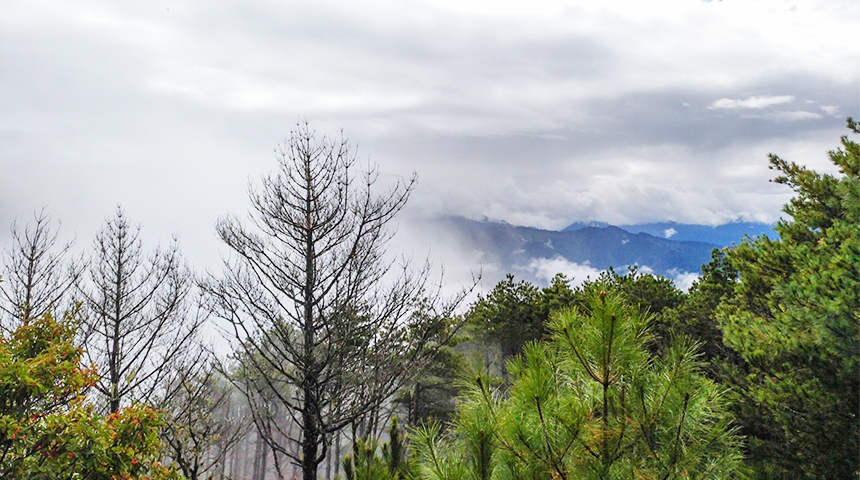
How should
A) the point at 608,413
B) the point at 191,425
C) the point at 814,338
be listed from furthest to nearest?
the point at 191,425 → the point at 814,338 → the point at 608,413

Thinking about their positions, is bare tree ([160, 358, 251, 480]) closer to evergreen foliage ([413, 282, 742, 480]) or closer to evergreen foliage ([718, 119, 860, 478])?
evergreen foliage ([413, 282, 742, 480])

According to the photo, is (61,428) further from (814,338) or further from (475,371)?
(814,338)

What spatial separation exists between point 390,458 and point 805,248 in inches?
252

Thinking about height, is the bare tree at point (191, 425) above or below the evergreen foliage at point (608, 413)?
below

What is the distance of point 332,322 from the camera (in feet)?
22.4

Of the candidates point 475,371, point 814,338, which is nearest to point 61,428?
point 475,371

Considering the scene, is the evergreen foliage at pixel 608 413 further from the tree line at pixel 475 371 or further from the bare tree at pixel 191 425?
the bare tree at pixel 191 425

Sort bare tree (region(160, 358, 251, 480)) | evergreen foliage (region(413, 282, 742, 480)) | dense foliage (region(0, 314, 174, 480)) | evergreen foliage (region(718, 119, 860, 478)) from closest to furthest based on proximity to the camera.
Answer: evergreen foliage (region(413, 282, 742, 480)) → dense foliage (region(0, 314, 174, 480)) → evergreen foliage (region(718, 119, 860, 478)) → bare tree (region(160, 358, 251, 480))

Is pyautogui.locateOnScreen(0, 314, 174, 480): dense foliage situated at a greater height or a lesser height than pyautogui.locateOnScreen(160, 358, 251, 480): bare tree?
greater

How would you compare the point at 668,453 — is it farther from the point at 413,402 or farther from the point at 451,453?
the point at 413,402

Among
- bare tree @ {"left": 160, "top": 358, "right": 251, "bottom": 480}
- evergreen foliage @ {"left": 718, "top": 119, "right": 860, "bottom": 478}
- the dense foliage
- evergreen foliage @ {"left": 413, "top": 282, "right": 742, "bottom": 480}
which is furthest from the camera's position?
bare tree @ {"left": 160, "top": 358, "right": 251, "bottom": 480}

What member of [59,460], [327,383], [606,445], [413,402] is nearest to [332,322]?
[327,383]

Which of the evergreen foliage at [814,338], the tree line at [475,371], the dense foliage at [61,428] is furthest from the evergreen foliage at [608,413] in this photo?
the evergreen foliage at [814,338]

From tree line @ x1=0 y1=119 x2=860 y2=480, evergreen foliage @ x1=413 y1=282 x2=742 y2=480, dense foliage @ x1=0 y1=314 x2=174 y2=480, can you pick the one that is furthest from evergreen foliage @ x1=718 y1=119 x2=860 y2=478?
dense foliage @ x1=0 y1=314 x2=174 y2=480
